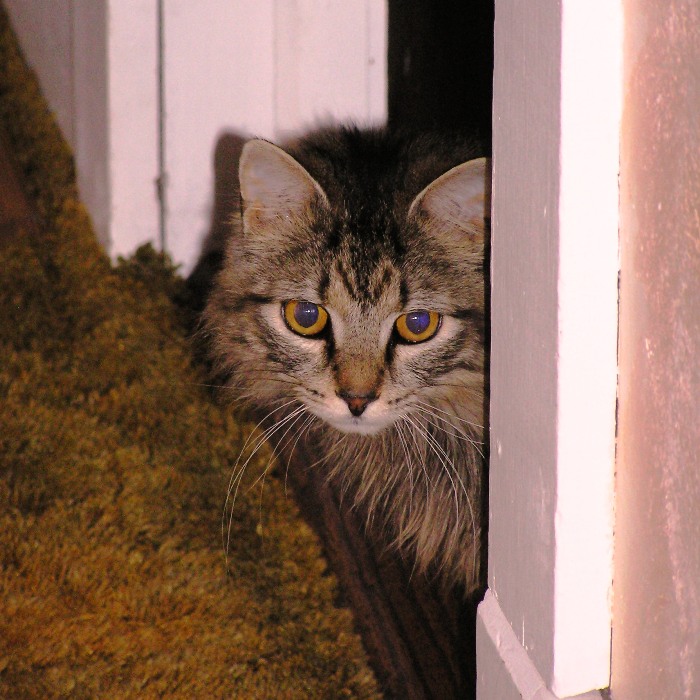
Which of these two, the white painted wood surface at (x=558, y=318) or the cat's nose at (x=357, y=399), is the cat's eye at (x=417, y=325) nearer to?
the cat's nose at (x=357, y=399)

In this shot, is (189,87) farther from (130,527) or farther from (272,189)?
(130,527)

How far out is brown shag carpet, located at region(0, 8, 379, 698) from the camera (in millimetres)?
1043

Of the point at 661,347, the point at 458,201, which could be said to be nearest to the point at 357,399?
the point at 458,201

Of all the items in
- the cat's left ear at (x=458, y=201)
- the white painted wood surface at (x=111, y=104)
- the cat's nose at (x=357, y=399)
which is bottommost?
the cat's nose at (x=357, y=399)

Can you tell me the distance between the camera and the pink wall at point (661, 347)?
61 cm

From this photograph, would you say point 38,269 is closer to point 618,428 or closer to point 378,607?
point 378,607

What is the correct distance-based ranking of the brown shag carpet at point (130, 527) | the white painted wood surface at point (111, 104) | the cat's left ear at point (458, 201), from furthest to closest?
the white painted wood surface at point (111, 104) → the cat's left ear at point (458, 201) → the brown shag carpet at point (130, 527)

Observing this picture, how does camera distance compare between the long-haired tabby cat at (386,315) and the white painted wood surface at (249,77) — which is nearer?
the long-haired tabby cat at (386,315)

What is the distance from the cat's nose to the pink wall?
1.75 feet

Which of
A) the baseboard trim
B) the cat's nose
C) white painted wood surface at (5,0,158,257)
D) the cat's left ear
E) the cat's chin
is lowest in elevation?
the baseboard trim

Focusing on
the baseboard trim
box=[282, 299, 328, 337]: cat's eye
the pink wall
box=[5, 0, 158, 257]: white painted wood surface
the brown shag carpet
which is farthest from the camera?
box=[5, 0, 158, 257]: white painted wood surface

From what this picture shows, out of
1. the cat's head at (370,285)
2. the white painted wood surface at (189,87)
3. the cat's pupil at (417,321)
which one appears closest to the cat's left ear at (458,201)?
the cat's head at (370,285)

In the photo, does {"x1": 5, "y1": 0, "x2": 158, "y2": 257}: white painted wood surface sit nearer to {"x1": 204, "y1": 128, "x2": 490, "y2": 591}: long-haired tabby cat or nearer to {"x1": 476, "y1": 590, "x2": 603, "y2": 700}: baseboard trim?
{"x1": 204, "y1": 128, "x2": 490, "y2": 591}: long-haired tabby cat

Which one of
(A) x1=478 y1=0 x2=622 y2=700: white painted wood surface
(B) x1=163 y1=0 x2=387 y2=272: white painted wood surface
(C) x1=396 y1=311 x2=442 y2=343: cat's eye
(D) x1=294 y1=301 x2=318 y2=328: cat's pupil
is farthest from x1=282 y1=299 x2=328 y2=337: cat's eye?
(B) x1=163 y1=0 x2=387 y2=272: white painted wood surface
